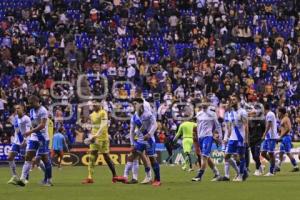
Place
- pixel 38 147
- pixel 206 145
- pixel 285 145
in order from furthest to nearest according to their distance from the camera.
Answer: pixel 285 145
pixel 206 145
pixel 38 147

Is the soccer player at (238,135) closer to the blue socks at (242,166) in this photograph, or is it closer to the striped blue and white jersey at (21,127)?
the blue socks at (242,166)

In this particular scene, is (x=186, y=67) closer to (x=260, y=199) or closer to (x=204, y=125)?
(x=204, y=125)

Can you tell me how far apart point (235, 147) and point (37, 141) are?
5936mm

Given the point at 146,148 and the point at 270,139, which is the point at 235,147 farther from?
the point at 270,139

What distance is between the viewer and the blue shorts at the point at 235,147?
84.1ft

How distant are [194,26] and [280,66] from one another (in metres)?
5.73

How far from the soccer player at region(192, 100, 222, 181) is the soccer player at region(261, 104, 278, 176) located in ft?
12.5

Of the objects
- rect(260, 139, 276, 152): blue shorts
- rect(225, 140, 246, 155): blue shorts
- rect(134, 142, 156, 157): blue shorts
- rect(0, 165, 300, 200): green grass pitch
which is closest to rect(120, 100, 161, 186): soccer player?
rect(134, 142, 156, 157): blue shorts

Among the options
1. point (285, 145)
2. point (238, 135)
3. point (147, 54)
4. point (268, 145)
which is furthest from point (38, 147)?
point (147, 54)

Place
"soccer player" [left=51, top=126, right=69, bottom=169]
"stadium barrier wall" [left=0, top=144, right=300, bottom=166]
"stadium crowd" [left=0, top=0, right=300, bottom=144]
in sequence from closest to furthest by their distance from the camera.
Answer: "soccer player" [left=51, top=126, right=69, bottom=169] → "stadium barrier wall" [left=0, top=144, right=300, bottom=166] → "stadium crowd" [left=0, top=0, right=300, bottom=144]

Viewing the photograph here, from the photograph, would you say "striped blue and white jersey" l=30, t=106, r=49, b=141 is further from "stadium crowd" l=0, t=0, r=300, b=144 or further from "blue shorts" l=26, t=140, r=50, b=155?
"stadium crowd" l=0, t=0, r=300, b=144

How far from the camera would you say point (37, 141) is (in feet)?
78.1

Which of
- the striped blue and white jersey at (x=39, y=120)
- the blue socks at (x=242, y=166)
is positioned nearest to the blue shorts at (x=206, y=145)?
the blue socks at (x=242, y=166)

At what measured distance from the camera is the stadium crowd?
43531mm
